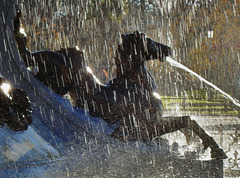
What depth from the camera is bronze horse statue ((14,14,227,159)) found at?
9.04 feet

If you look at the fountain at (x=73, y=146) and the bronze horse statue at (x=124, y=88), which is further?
the bronze horse statue at (x=124, y=88)

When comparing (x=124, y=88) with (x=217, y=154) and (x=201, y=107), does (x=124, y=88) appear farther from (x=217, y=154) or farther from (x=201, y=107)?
(x=201, y=107)

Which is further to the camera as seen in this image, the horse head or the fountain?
the horse head

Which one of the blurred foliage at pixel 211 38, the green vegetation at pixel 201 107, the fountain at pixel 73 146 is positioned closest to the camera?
the fountain at pixel 73 146

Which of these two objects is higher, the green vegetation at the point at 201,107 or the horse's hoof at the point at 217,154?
the horse's hoof at the point at 217,154

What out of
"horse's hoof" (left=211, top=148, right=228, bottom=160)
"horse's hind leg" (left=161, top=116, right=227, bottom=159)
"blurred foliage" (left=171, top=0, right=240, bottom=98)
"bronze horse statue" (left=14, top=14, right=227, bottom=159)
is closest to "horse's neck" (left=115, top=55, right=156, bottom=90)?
"bronze horse statue" (left=14, top=14, right=227, bottom=159)

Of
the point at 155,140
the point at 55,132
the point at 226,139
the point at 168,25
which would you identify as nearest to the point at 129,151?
the point at 155,140

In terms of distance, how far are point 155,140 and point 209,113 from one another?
906 cm

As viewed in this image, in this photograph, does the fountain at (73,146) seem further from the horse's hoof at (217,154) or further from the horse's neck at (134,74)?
the horse's neck at (134,74)

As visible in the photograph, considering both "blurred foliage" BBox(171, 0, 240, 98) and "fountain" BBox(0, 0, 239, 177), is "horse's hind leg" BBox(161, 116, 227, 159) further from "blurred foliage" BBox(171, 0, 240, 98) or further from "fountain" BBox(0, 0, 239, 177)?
"blurred foliage" BBox(171, 0, 240, 98)

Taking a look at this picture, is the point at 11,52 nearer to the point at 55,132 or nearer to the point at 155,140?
the point at 55,132

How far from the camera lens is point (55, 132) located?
266 centimetres

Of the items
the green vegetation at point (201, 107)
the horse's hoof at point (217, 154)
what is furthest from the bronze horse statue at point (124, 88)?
the green vegetation at point (201, 107)

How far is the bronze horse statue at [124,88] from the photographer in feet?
9.04
